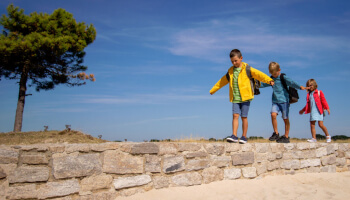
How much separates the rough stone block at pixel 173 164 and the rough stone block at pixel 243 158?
123 cm

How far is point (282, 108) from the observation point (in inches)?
257

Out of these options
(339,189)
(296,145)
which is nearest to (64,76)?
(296,145)

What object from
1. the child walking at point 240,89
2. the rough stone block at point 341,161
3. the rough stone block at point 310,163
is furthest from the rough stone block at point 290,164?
the rough stone block at point 341,161

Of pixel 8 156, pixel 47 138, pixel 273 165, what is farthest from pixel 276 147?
pixel 47 138

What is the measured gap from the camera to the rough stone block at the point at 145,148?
440cm

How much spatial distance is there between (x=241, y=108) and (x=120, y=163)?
2.85 m

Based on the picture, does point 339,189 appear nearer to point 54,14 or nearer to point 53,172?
point 53,172

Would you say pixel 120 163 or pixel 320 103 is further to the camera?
pixel 320 103

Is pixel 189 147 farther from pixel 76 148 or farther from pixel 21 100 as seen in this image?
pixel 21 100

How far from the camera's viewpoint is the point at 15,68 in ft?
42.1

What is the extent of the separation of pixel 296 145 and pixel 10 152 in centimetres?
616

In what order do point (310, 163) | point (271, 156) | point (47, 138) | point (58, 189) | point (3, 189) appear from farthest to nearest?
point (47, 138), point (310, 163), point (271, 156), point (58, 189), point (3, 189)

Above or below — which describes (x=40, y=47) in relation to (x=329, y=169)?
above

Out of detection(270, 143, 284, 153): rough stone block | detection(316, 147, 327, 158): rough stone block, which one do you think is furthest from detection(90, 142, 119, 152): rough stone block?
detection(316, 147, 327, 158): rough stone block
